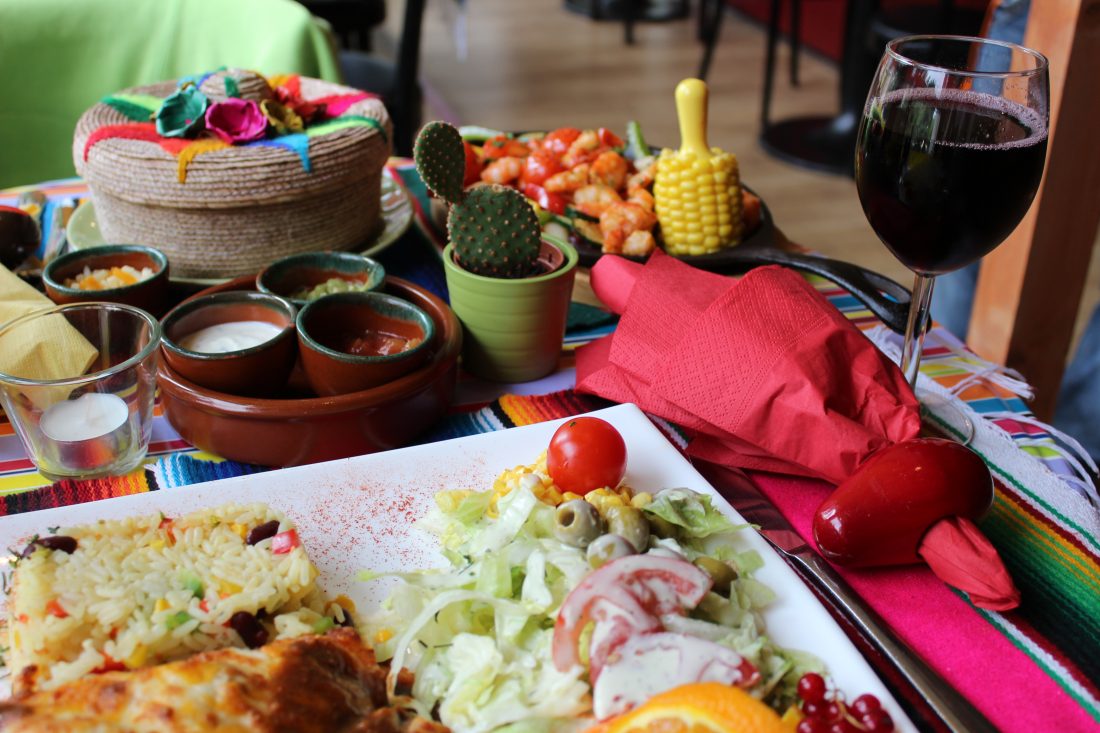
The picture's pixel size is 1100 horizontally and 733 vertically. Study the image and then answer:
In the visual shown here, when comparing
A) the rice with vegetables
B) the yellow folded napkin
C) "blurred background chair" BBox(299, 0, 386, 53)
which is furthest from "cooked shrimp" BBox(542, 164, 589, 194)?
"blurred background chair" BBox(299, 0, 386, 53)

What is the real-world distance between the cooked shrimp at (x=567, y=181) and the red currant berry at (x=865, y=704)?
1111 mm

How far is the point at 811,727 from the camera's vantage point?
2.35 ft

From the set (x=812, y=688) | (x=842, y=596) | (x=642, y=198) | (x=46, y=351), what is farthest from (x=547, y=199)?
(x=812, y=688)

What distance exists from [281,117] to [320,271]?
371 millimetres

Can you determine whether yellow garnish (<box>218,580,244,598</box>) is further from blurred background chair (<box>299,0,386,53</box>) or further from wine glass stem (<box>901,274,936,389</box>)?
blurred background chair (<box>299,0,386,53</box>)

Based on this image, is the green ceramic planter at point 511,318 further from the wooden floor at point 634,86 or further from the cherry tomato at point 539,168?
the wooden floor at point 634,86

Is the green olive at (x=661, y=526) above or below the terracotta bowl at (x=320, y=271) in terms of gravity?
below

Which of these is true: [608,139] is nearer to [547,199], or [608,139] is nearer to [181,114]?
[547,199]

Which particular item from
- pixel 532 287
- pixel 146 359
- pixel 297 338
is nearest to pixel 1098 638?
pixel 532 287

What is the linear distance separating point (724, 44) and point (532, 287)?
640cm

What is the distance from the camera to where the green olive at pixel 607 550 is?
0.86 m

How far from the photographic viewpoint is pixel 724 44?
7070mm

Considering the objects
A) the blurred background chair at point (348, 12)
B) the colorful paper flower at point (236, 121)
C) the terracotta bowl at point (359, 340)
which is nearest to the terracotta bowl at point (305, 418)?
the terracotta bowl at point (359, 340)

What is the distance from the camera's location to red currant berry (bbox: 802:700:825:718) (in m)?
0.74
